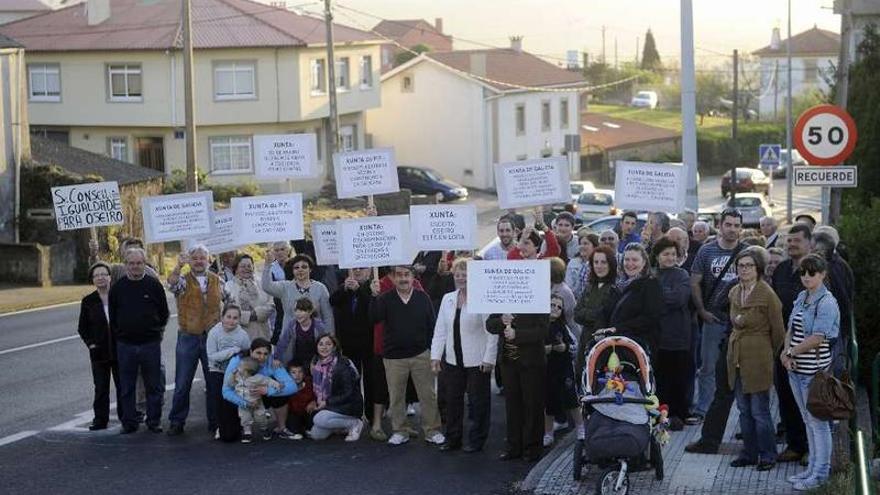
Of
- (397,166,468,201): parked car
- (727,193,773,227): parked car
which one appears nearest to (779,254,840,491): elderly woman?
(727,193,773,227): parked car

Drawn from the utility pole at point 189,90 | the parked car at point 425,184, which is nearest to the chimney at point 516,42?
the parked car at point 425,184

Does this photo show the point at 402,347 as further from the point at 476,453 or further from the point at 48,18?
the point at 48,18

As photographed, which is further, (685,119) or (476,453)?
(685,119)

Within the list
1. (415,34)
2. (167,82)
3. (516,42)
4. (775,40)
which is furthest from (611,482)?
(775,40)

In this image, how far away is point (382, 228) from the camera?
14070mm

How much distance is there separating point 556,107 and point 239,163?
21338mm

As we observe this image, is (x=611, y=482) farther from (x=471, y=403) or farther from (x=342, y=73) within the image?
(x=342, y=73)

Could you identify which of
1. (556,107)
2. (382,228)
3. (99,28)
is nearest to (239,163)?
(99,28)

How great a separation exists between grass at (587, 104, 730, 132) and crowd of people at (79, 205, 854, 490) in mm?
78091

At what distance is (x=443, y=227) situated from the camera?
1423cm

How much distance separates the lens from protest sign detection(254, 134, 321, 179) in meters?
16.1

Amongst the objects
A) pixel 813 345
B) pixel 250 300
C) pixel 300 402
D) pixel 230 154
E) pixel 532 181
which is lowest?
pixel 300 402

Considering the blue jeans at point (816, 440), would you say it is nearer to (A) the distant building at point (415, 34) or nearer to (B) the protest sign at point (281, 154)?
(B) the protest sign at point (281, 154)

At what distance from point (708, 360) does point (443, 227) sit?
9.83 ft
